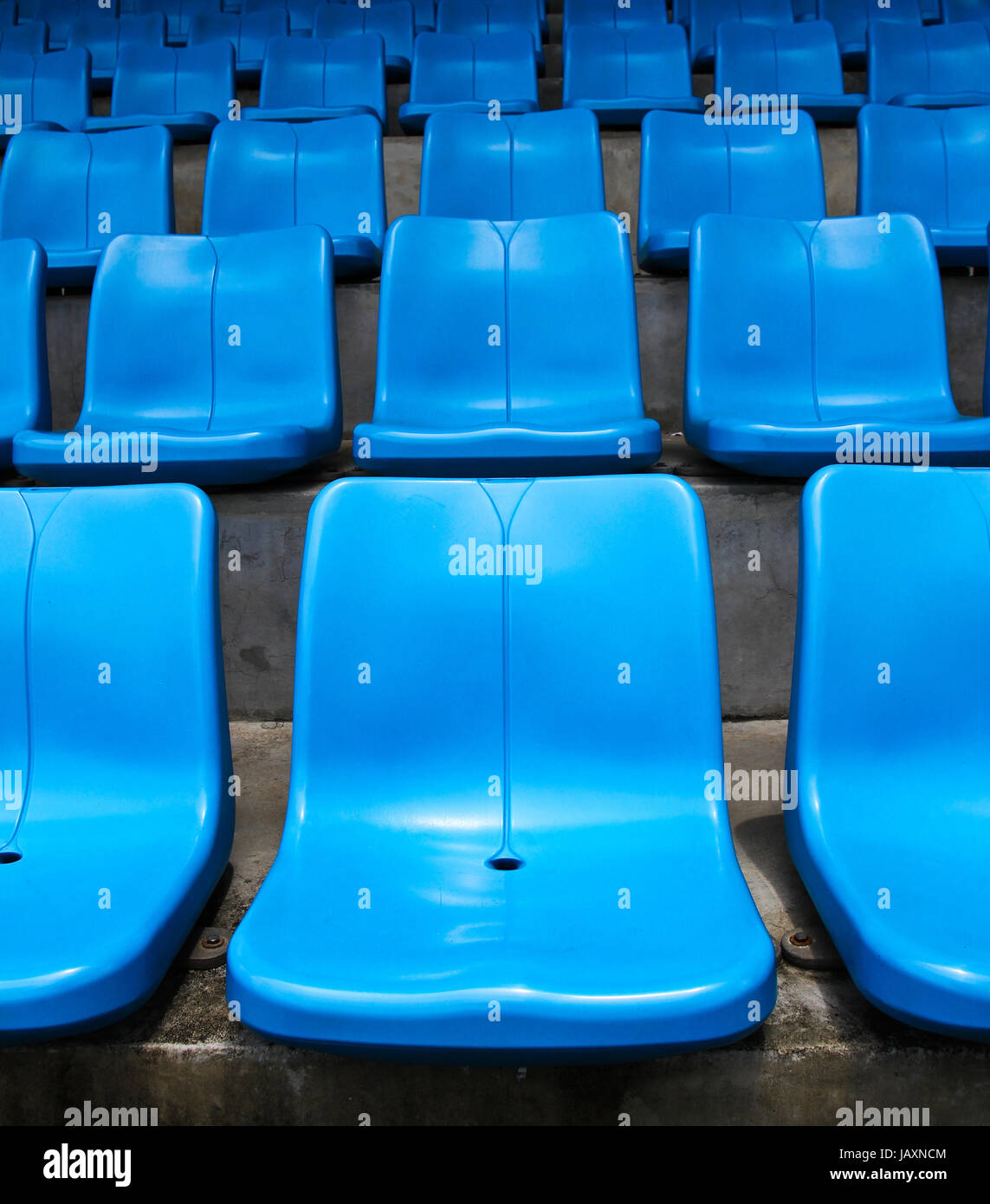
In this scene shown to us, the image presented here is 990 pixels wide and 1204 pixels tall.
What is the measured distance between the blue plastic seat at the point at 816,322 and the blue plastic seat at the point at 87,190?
3.69 ft

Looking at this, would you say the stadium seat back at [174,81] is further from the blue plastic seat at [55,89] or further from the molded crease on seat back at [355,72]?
the molded crease on seat back at [355,72]

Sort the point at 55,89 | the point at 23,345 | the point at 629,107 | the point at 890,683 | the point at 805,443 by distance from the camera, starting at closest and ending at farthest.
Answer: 1. the point at 890,683
2. the point at 805,443
3. the point at 23,345
4. the point at 629,107
5. the point at 55,89

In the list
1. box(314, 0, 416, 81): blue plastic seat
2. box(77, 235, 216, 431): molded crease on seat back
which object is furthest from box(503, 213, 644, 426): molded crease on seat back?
box(314, 0, 416, 81): blue plastic seat

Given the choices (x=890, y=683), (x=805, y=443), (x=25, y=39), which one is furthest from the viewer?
(x=25, y=39)

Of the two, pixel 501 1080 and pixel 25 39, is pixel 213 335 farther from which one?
pixel 25 39

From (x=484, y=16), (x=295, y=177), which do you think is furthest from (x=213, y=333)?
(x=484, y=16)

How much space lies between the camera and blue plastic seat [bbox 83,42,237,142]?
9.32 feet

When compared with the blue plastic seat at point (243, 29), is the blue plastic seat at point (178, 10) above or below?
above

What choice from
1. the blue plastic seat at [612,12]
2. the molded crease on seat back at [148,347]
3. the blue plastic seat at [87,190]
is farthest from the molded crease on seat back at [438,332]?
the blue plastic seat at [612,12]

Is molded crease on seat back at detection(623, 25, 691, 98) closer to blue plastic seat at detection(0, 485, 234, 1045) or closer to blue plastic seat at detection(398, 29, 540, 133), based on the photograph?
blue plastic seat at detection(398, 29, 540, 133)

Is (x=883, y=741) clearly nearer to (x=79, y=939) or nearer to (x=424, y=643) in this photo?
(x=424, y=643)

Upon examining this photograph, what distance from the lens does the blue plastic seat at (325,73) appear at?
9.27 feet

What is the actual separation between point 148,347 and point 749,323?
33.7 inches

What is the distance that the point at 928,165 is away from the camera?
2010 mm
